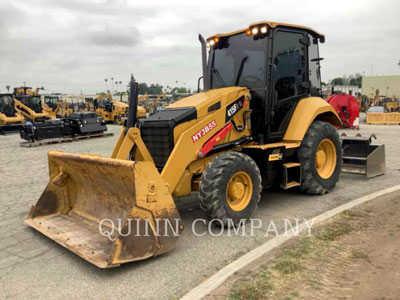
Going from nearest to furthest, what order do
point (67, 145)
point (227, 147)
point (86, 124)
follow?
point (227, 147), point (67, 145), point (86, 124)

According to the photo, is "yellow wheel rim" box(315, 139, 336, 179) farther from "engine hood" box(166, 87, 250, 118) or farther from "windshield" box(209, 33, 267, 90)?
"engine hood" box(166, 87, 250, 118)

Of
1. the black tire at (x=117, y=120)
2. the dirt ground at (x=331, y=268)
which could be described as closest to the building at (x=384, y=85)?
the black tire at (x=117, y=120)

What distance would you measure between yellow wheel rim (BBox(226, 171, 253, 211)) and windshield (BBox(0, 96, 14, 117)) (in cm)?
2172

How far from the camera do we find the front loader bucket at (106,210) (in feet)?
11.1

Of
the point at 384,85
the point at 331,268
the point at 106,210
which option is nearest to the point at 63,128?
the point at 106,210

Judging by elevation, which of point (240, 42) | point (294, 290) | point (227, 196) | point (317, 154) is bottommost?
point (294, 290)

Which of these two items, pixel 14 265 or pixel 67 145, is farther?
pixel 67 145

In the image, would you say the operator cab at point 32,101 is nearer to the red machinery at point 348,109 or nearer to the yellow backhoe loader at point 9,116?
the yellow backhoe loader at point 9,116

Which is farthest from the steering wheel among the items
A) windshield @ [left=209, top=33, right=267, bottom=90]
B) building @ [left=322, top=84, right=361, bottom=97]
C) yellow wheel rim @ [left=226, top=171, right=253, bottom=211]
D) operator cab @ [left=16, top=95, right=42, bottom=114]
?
operator cab @ [left=16, top=95, right=42, bottom=114]

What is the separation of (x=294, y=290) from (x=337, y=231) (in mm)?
1588

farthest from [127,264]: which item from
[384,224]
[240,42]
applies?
[240,42]

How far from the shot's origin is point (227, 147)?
16.3ft

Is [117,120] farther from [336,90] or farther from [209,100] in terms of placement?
[209,100]

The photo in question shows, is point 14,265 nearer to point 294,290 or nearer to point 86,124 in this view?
A: point 294,290
